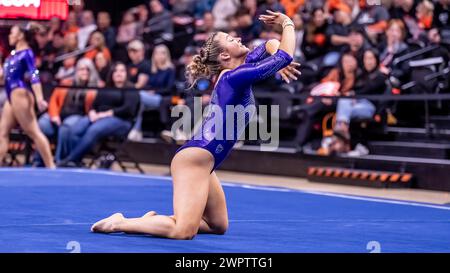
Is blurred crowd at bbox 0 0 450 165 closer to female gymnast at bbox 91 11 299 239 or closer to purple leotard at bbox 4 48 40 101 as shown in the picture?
purple leotard at bbox 4 48 40 101

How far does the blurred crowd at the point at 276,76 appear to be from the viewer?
11.0 meters

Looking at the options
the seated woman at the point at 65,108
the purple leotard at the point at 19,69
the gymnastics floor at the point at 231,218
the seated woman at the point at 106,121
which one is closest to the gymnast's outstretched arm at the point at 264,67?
the gymnastics floor at the point at 231,218

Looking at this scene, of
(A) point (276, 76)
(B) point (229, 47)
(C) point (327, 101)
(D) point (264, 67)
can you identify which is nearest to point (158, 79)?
(A) point (276, 76)

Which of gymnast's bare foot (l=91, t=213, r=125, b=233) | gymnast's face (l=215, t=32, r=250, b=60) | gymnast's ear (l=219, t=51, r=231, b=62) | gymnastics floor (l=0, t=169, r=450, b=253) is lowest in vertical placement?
gymnastics floor (l=0, t=169, r=450, b=253)

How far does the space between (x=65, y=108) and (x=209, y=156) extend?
6803 millimetres

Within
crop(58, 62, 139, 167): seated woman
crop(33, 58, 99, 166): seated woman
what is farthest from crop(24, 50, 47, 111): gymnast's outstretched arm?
crop(33, 58, 99, 166): seated woman

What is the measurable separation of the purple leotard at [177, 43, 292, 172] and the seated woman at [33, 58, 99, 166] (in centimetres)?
614

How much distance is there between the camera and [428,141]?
35.2 ft

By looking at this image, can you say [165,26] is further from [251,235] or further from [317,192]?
[251,235]

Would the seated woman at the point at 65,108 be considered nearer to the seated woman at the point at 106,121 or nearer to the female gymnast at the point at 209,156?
the seated woman at the point at 106,121

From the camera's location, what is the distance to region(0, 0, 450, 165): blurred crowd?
11.0 meters

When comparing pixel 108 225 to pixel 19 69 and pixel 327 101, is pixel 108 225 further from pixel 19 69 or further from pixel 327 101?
pixel 327 101

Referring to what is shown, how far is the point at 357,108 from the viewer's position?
1074cm

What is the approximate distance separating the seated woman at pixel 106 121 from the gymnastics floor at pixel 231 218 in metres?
1.27
